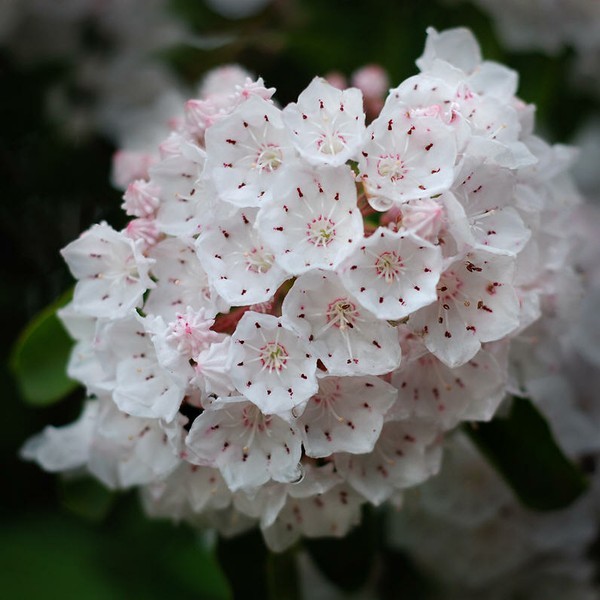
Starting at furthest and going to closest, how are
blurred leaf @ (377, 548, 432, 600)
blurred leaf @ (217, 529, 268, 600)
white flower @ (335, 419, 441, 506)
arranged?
1. blurred leaf @ (377, 548, 432, 600)
2. blurred leaf @ (217, 529, 268, 600)
3. white flower @ (335, 419, 441, 506)

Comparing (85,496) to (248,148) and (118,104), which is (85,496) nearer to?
(248,148)

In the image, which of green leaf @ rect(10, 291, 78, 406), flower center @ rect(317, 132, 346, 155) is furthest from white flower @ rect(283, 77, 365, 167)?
green leaf @ rect(10, 291, 78, 406)

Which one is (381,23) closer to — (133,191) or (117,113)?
(117,113)

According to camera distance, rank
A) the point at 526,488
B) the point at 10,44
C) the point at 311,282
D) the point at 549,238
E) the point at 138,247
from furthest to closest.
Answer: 1. the point at 10,44
2. the point at 526,488
3. the point at 549,238
4. the point at 138,247
5. the point at 311,282

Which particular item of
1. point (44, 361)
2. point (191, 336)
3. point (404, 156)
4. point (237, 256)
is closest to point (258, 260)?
point (237, 256)

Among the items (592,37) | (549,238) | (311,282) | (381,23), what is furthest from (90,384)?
(592,37)

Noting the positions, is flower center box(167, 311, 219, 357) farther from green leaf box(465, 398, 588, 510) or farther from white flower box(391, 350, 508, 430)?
green leaf box(465, 398, 588, 510)
